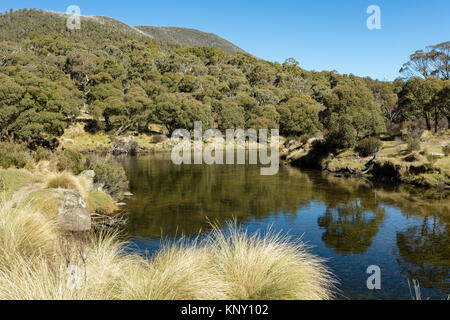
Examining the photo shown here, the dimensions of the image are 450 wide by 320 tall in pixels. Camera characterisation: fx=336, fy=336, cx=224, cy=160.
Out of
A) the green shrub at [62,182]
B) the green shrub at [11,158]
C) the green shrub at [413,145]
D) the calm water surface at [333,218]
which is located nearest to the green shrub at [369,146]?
the green shrub at [413,145]

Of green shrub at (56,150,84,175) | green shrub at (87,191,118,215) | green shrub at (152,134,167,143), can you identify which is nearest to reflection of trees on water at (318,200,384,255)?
green shrub at (87,191,118,215)

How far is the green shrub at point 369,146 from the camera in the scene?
→ 33.6m

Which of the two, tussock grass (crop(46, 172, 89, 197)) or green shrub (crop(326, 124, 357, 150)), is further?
green shrub (crop(326, 124, 357, 150))

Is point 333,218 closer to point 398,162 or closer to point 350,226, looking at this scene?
point 350,226

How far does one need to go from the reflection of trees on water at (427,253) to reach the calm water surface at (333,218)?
3cm

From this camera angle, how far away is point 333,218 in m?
17.9

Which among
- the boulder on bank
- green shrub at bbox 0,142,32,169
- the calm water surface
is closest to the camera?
the calm water surface

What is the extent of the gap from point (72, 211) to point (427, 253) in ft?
45.9

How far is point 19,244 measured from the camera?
6.86 metres

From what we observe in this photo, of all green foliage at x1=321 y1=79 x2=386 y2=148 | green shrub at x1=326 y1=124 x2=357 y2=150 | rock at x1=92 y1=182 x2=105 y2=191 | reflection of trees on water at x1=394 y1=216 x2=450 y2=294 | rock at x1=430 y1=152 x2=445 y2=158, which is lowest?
reflection of trees on water at x1=394 y1=216 x2=450 y2=294

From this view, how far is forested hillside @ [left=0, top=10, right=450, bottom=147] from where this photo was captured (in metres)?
38.9

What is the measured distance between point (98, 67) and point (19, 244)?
89401mm

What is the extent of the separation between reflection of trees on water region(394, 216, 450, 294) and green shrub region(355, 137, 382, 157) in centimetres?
1806

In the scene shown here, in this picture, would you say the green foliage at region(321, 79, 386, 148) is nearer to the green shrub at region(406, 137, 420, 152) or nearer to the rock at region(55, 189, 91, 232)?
the green shrub at region(406, 137, 420, 152)
